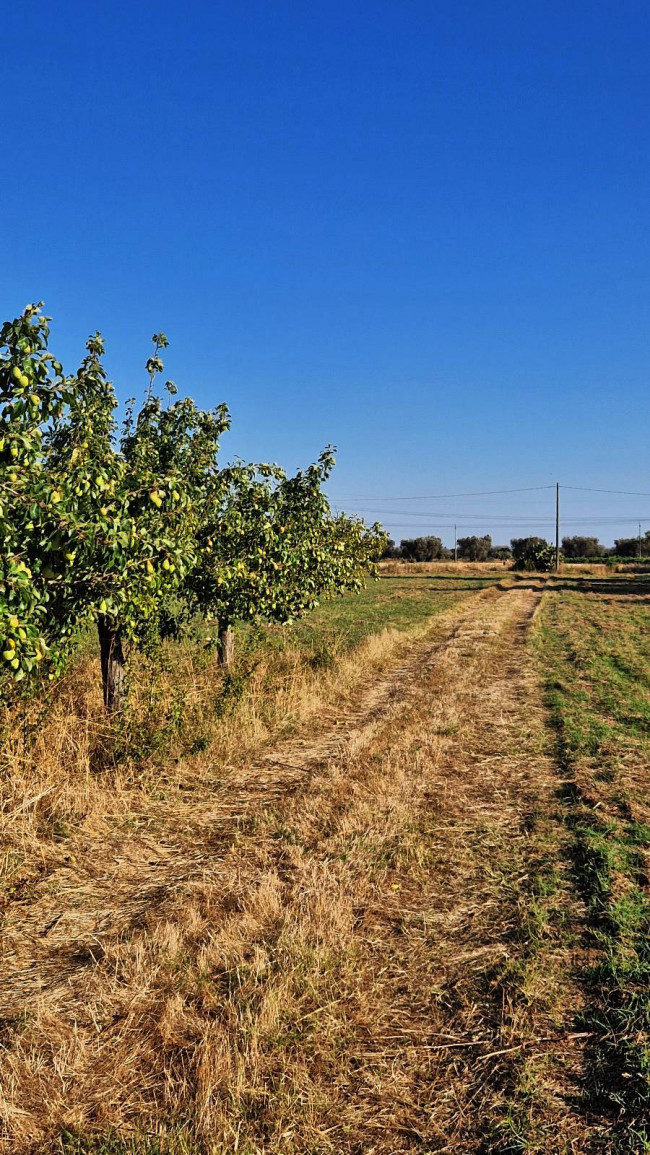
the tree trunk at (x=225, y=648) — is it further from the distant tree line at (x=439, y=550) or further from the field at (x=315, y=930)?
the distant tree line at (x=439, y=550)

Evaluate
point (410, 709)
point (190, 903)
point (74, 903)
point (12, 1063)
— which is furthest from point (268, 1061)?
point (410, 709)

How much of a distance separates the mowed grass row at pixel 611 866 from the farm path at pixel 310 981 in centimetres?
22

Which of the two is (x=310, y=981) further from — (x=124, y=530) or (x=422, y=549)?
(x=422, y=549)

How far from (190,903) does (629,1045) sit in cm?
312

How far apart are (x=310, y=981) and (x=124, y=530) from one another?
4230 mm

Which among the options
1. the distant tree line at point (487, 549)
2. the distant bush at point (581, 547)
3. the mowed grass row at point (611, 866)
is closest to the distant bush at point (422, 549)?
the distant tree line at point (487, 549)

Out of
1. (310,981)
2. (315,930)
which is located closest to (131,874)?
(315,930)

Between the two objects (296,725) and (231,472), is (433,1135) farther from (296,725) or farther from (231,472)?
(231,472)

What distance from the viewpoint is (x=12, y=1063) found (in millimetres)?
3391

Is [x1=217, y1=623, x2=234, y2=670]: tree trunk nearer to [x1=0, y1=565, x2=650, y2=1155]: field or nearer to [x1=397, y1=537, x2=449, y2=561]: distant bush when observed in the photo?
[x1=0, y1=565, x2=650, y2=1155]: field

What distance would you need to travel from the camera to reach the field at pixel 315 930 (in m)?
3.16

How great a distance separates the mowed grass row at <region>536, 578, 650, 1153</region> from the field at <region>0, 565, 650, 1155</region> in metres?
0.02

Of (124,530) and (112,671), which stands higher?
(124,530)

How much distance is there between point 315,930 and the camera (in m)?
4.55
